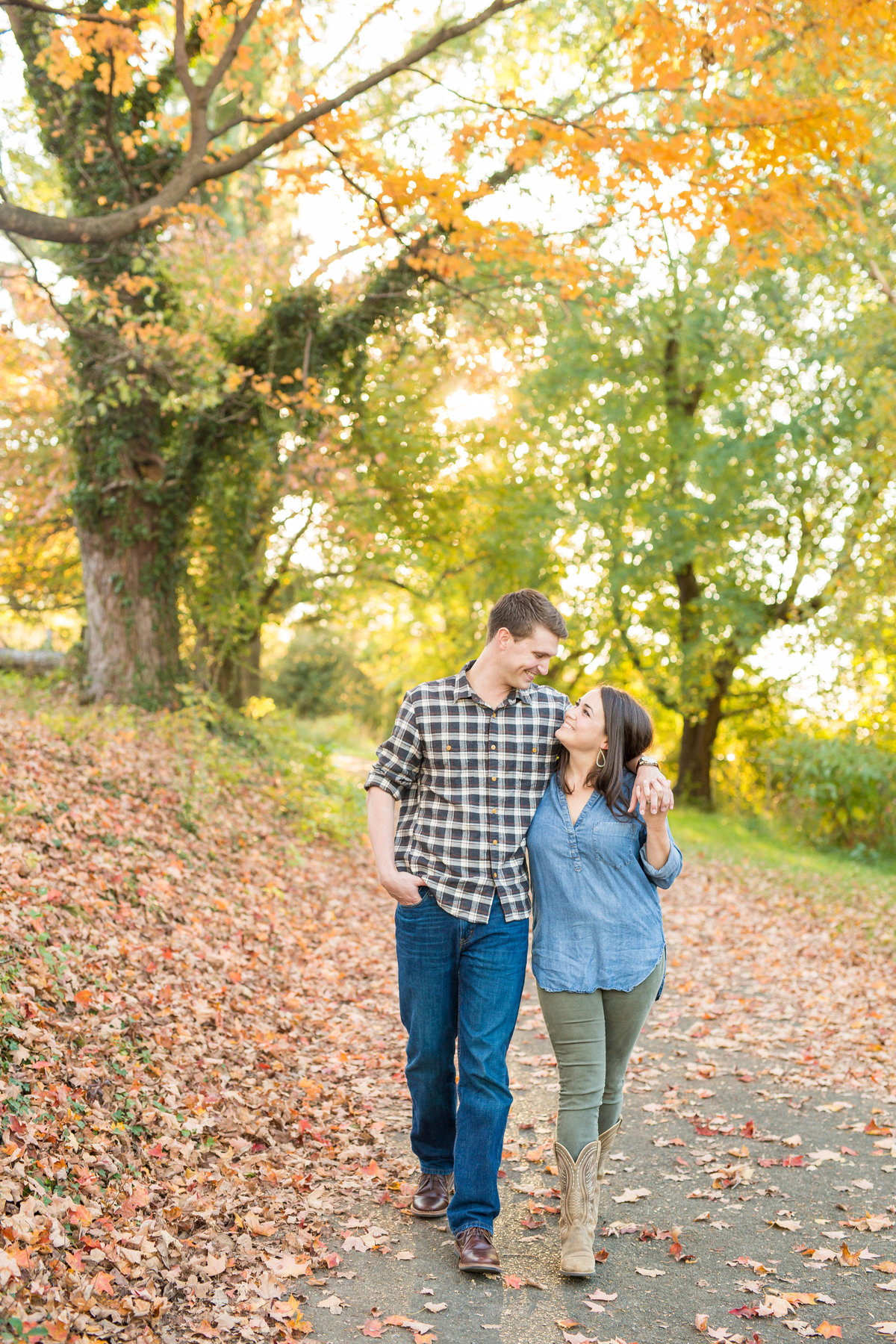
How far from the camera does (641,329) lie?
1933 centimetres

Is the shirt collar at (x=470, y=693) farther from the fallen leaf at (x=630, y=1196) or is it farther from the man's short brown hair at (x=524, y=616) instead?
the fallen leaf at (x=630, y=1196)

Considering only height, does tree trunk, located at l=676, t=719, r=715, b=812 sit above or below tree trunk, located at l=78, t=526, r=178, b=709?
below

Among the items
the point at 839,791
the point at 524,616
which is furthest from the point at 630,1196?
the point at 839,791

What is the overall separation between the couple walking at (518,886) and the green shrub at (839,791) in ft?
42.1

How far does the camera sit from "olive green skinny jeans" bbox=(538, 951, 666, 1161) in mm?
3760

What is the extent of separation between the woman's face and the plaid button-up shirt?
107mm

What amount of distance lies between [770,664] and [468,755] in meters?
16.7

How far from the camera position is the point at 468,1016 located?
3.85 metres

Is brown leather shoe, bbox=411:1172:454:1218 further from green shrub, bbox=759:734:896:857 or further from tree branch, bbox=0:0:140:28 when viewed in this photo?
green shrub, bbox=759:734:896:857

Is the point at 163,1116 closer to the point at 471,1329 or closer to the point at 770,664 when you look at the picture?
the point at 471,1329

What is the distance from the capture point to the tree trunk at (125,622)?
1236cm

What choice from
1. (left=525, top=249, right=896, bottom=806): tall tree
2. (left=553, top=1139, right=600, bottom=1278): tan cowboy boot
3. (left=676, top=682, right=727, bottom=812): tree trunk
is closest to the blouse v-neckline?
(left=553, top=1139, right=600, bottom=1278): tan cowboy boot

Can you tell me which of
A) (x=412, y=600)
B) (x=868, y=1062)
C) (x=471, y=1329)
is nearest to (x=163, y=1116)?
(x=471, y=1329)

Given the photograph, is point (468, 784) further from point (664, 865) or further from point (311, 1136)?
point (311, 1136)
